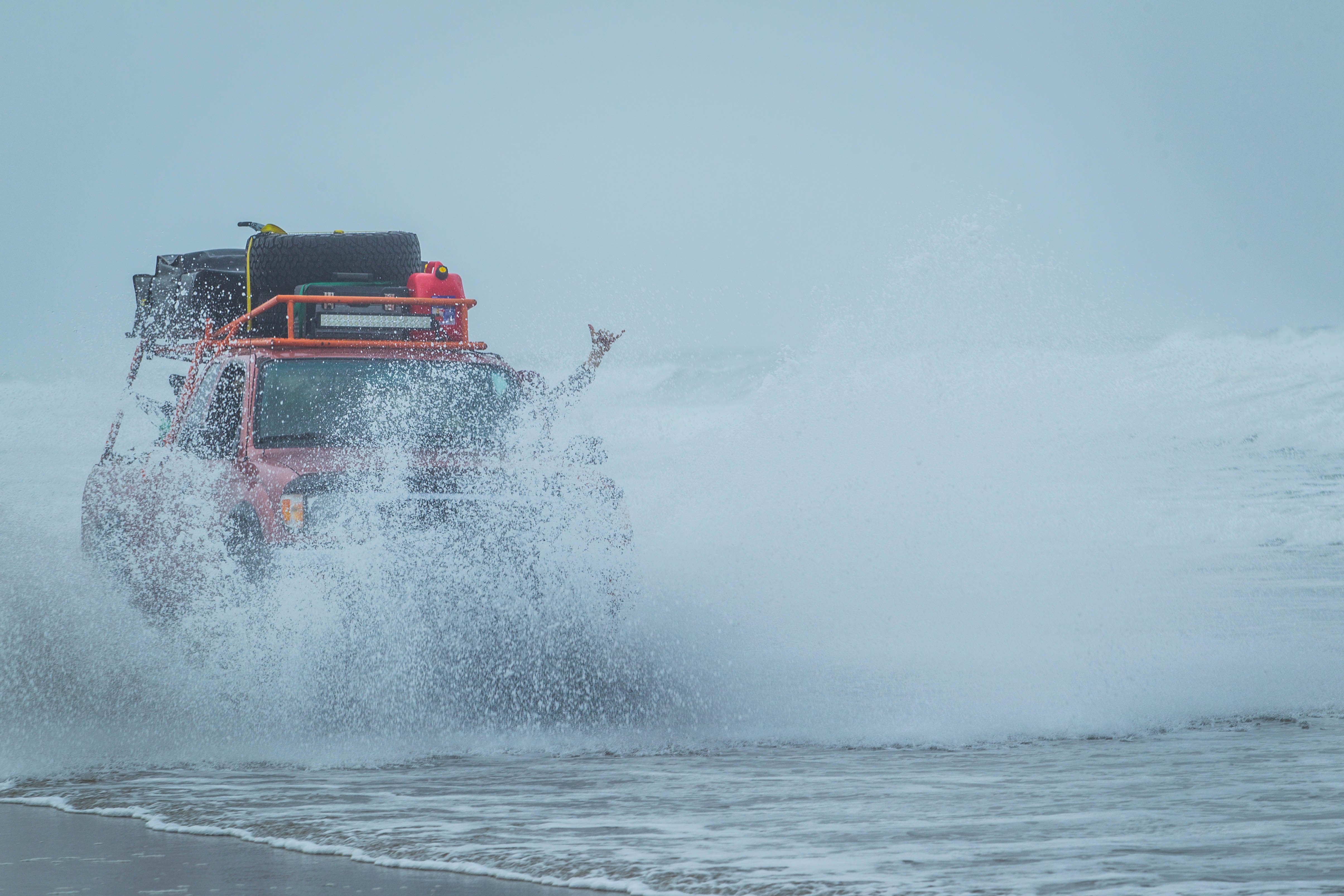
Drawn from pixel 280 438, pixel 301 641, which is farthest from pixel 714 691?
pixel 280 438

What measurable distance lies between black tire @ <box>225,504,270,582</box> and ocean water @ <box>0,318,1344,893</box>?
0.60ft

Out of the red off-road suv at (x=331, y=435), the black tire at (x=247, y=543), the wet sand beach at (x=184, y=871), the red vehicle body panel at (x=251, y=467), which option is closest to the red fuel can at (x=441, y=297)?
the red off-road suv at (x=331, y=435)

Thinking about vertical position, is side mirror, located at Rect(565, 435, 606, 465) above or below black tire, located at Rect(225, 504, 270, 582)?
above

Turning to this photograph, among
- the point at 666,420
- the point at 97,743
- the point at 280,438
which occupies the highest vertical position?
the point at 666,420

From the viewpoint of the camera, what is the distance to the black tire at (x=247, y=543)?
22.3 feet

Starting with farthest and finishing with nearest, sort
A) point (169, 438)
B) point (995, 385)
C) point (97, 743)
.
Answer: point (995, 385) < point (169, 438) < point (97, 743)

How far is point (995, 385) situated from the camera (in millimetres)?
11414

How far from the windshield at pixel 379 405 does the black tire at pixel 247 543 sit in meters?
0.44

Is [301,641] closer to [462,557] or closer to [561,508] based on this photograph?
[462,557]

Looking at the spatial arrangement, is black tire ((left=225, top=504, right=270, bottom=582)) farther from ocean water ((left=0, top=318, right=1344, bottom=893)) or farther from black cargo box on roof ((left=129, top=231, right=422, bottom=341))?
black cargo box on roof ((left=129, top=231, right=422, bottom=341))

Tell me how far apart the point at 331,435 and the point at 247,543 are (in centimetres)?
79

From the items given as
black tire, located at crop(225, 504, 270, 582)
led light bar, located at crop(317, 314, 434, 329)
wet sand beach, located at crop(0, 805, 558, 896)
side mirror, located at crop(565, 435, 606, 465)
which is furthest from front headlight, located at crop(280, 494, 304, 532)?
wet sand beach, located at crop(0, 805, 558, 896)

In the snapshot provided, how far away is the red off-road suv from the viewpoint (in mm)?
6793

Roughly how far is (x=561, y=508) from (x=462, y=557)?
1.92 ft
